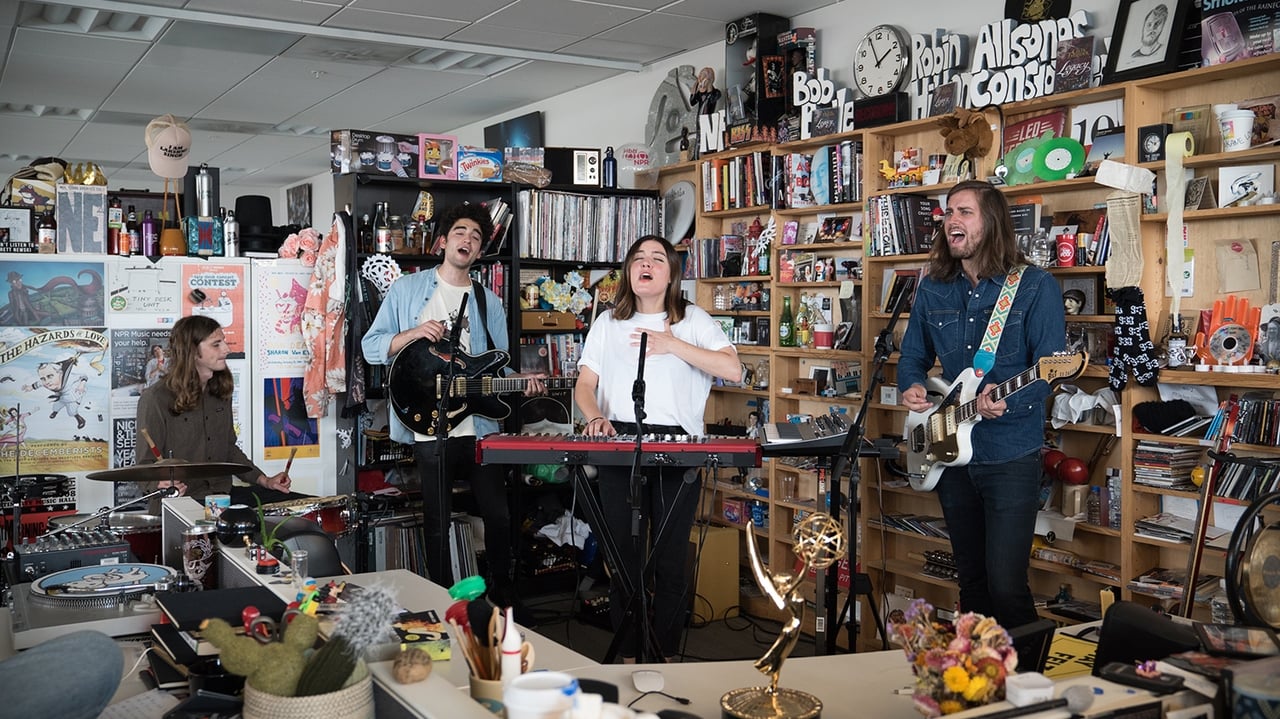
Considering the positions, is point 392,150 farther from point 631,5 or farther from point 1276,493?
point 1276,493

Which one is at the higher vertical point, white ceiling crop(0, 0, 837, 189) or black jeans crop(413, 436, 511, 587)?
white ceiling crop(0, 0, 837, 189)

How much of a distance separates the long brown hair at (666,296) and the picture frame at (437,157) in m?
2.00

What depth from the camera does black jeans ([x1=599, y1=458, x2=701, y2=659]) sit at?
3.38 metres

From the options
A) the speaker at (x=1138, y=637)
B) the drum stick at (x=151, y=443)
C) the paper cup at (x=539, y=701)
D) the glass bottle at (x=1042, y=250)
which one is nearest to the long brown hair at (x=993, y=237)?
the glass bottle at (x=1042, y=250)

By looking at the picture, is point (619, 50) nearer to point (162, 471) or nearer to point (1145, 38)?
point (1145, 38)

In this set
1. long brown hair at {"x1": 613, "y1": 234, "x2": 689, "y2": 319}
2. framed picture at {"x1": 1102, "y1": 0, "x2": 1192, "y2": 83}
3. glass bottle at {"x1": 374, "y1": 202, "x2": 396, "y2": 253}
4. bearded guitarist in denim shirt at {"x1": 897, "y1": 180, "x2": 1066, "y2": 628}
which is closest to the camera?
bearded guitarist in denim shirt at {"x1": 897, "y1": 180, "x2": 1066, "y2": 628}

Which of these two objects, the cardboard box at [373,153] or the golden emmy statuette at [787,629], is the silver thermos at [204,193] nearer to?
the cardboard box at [373,153]

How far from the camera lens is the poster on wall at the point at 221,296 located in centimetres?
472

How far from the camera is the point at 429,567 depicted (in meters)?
4.84

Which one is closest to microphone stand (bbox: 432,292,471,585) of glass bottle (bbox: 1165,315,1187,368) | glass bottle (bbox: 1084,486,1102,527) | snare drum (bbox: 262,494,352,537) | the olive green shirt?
snare drum (bbox: 262,494,352,537)

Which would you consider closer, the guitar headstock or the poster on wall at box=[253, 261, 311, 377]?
the guitar headstock

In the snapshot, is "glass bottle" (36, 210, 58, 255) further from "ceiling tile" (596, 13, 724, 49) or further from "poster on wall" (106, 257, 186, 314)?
"ceiling tile" (596, 13, 724, 49)

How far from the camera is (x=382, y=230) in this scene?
5059 millimetres

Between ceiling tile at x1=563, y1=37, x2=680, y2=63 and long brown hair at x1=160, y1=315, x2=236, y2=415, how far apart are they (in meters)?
2.95
